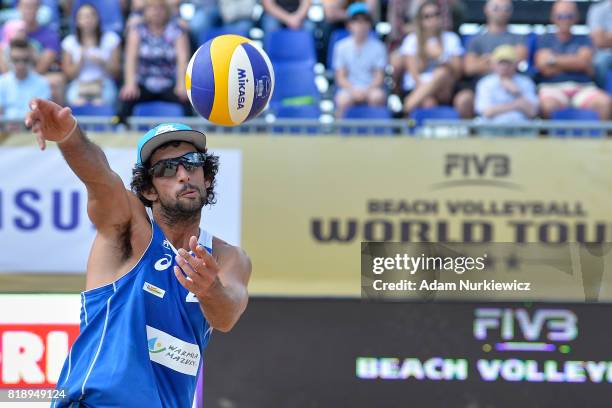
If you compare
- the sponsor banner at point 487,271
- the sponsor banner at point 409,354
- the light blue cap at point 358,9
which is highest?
the light blue cap at point 358,9

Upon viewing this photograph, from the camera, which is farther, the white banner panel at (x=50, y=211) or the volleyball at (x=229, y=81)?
the white banner panel at (x=50, y=211)

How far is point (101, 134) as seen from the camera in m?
7.58

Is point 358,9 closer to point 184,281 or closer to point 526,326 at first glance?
point 526,326

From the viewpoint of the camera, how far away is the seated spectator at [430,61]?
28.1 ft

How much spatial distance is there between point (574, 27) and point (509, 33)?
1107 millimetres

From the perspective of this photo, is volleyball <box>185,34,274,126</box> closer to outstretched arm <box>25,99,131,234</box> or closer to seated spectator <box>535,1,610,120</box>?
outstretched arm <box>25,99,131,234</box>

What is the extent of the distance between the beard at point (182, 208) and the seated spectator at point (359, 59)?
472cm

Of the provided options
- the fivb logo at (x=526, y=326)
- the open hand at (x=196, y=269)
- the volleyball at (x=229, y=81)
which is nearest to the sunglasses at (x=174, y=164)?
the open hand at (x=196, y=269)

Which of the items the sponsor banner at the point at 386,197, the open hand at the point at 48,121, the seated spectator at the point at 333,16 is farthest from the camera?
the seated spectator at the point at 333,16

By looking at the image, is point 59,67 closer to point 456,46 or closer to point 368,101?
point 368,101

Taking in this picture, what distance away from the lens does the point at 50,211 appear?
7566mm

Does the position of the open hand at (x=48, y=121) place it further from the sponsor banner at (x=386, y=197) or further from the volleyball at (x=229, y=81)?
the sponsor banner at (x=386, y=197)

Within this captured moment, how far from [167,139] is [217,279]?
730 millimetres

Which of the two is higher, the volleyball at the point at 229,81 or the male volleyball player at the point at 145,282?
the volleyball at the point at 229,81
